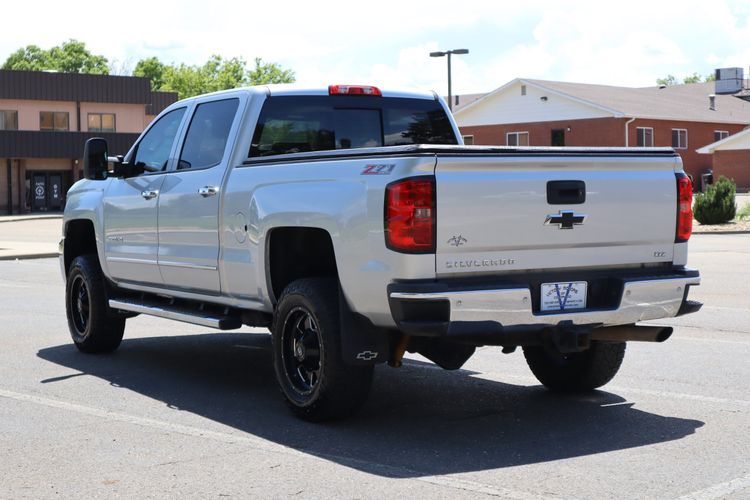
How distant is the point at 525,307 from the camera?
6418mm

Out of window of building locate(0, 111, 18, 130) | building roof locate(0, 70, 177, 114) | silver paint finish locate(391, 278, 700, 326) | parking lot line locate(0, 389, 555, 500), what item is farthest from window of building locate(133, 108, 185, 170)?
window of building locate(0, 111, 18, 130)

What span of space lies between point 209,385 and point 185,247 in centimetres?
106

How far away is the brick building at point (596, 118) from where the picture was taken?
6156 cm

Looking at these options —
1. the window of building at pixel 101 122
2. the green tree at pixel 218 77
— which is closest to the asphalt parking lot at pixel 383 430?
the window of building at pixel 101 122

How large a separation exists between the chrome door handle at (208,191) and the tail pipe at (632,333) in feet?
9.31

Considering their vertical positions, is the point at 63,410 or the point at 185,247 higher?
the point at 185,247

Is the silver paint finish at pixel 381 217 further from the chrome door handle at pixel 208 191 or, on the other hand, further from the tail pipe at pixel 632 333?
the tail pipe at pixel 632 333

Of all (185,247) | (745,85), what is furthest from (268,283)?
(745,85)

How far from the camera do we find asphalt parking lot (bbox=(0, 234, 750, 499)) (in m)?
5.58

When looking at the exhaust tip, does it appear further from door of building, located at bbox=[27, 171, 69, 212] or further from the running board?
door of building, located at bbox=[27, 171, 69, 212]

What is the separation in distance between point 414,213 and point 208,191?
7.65 ft

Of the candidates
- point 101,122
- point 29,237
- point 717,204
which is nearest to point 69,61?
point 101,122

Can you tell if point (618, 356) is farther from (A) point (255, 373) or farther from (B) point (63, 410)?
(B) point (63, 410)

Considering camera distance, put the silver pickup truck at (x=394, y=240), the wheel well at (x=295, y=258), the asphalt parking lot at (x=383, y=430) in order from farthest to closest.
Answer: the wheel well at (x=295, y=258) < the silver pickup truck at (x=394, y=240) < the asphalt parking lot at (x=383, y=430)
